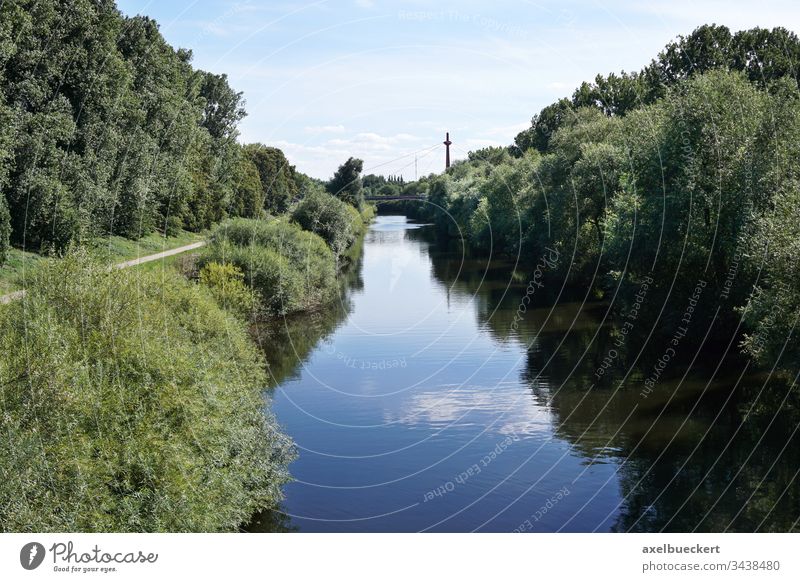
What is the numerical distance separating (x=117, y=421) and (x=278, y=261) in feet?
118

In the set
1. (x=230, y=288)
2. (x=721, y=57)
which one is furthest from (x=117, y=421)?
(x=721, y=57)

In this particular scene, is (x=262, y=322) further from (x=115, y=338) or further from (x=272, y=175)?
(x=272, y=175)

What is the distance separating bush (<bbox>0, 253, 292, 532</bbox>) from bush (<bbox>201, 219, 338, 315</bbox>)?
86.1 ft

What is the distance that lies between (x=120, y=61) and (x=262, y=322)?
809 inches

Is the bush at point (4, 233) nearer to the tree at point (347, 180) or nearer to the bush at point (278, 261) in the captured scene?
the bush at point (278, 261)

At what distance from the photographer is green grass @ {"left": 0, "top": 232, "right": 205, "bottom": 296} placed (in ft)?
122

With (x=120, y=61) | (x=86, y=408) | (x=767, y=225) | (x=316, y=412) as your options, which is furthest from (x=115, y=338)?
(x=120, y=61)

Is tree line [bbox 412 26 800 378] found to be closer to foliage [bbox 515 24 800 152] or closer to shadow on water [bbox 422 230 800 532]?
shadow on water [bbox 422 230 800 532]

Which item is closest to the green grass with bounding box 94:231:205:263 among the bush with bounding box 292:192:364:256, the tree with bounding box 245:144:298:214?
the bush with bounding box 292:192:364:256

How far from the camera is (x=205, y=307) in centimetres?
3584

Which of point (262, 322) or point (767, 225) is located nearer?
point (767, 225)

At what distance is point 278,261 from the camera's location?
57719 millimetres

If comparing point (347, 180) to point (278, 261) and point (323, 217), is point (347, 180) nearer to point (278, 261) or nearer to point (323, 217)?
point (323, 217)

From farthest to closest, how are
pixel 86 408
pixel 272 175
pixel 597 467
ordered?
pixel 272 175 < pixel 597 467 < pixel 86 408
